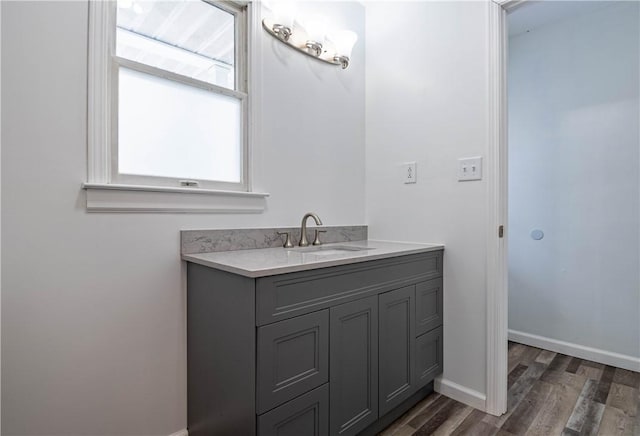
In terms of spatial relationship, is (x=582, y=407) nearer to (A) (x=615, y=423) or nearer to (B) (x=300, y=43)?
(A) (x=615, y=423)

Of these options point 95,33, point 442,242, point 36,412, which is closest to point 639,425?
point 442,242

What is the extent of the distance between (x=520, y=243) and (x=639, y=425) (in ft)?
4.53

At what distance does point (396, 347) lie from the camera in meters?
1.61

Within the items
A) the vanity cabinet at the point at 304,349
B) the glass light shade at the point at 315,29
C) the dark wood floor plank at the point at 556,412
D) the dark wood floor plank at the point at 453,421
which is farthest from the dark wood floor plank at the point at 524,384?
the glass light shade at the point at 315,29

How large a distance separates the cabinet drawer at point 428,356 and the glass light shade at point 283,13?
1817mm

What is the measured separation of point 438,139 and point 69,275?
6.22 ft

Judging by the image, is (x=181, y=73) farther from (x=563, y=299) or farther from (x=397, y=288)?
(x=563, y=299)

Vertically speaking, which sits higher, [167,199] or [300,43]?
[300,43]

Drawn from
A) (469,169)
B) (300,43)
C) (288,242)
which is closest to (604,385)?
(469,169)

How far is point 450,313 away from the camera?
192 centimetres

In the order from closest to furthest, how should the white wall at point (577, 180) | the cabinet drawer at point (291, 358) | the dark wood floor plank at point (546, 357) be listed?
the cabinet drawer at point (291, 358) → the white wall at point (577, 180) → the dark wood floor plank at point (546, 357)

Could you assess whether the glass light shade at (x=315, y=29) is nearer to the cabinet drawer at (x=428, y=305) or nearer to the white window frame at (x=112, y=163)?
the white window frame at (x=112, y=163)

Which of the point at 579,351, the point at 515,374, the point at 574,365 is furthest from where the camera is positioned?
the point at 579,351

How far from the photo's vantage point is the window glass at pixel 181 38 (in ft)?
4.62
